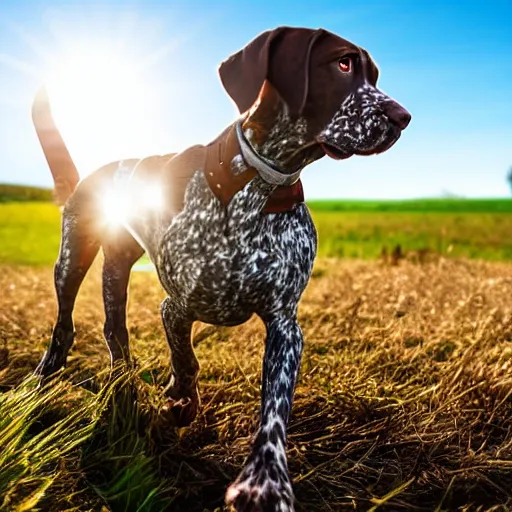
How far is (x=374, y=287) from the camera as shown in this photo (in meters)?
6.80

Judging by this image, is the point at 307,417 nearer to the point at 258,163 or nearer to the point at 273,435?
the point at 273,435

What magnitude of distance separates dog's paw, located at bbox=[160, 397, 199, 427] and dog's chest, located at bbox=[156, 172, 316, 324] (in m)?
0.59

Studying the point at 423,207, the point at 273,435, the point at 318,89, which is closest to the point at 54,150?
the point at 318,89

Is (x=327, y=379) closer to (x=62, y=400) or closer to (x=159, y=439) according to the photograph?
(x=159, y=439)

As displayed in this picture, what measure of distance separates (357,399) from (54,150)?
250 cm

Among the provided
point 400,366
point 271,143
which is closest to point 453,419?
point 400,366

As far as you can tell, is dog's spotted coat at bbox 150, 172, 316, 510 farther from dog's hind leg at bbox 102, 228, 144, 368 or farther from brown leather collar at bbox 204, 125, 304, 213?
dog's hind leg at bbox 102, 228, 144, 368

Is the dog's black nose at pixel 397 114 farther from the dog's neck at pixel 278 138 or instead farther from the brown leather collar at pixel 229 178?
the brown leather collar at pixel 229 178

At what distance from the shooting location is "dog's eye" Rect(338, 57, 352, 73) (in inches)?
102

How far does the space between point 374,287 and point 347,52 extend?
4.44 m

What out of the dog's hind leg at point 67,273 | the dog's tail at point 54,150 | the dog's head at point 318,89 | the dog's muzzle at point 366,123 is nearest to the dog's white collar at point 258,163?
the dog's head at point 318,89

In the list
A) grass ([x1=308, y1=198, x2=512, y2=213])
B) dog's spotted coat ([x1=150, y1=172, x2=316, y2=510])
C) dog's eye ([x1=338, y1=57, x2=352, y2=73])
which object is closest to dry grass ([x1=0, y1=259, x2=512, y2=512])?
dog's spotted coat ([x1=150, y1=172, x2=316, y2=510])

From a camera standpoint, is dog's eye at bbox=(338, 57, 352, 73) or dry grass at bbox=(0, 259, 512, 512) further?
dry grass at bbox=(0, 259, 512, 512)

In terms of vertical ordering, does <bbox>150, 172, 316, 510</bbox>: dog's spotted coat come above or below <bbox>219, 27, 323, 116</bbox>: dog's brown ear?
below
